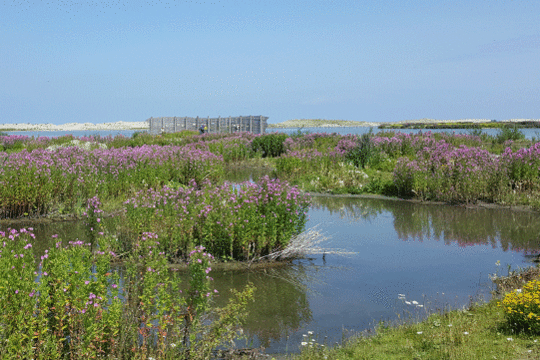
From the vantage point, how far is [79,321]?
12.1 ft

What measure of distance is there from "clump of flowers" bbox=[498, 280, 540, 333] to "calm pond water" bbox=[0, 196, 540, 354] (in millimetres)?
1004

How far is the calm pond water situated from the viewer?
5.63m

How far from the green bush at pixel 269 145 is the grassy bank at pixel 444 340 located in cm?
2254

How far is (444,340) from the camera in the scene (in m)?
4.77

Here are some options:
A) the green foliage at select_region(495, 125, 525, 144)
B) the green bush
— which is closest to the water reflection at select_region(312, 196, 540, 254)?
the green bush

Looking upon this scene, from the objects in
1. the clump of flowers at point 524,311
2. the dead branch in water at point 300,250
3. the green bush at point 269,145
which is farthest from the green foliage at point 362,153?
the clump of flowers at point 524,311

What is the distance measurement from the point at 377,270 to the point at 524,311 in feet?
9.26

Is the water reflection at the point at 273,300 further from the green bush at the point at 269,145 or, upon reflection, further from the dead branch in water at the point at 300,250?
the green bush at the point at 269,145

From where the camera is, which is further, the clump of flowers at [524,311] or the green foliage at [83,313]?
the clump of flowers at [524,311]

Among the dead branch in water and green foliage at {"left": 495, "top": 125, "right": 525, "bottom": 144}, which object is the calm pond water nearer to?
the dead branch in water

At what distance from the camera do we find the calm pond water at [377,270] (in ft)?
18.5

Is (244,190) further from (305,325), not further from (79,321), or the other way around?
(79,321)

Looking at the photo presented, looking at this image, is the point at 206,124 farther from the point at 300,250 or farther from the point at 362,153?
the point at 300,250

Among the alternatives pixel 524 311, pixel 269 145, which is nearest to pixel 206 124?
pixel 269 145
